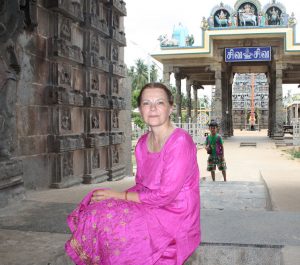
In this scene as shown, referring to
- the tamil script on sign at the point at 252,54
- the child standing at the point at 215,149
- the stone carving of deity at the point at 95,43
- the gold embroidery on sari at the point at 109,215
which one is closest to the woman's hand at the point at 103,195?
the gold embroidery on sari at the point at 109,215

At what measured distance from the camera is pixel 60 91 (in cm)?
512

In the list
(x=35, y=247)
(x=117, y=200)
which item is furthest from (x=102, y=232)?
(x=35, y=247)

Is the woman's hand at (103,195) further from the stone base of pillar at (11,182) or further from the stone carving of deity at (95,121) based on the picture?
the stone carving of deity at (95,121)

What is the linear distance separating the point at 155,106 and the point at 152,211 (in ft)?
1.88

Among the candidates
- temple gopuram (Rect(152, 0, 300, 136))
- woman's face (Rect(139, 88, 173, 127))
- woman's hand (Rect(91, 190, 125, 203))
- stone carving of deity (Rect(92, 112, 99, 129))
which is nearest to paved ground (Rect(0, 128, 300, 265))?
woman's hand (Rect(91, 190, 125, 203))

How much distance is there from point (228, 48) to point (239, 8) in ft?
7.26

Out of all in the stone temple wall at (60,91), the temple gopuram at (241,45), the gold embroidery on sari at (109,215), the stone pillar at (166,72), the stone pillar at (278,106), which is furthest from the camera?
the stone pillar at (166,72)

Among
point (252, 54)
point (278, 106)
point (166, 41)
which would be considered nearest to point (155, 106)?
point (252, 54)

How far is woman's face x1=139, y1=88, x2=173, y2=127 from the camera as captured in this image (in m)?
2.20

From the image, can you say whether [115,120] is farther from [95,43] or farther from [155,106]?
[155,106]

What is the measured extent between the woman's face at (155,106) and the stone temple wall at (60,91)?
2.21m

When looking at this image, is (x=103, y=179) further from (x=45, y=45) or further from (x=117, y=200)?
(x=117, y=200)

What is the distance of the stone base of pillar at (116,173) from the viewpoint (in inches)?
278

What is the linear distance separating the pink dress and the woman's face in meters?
0.15
